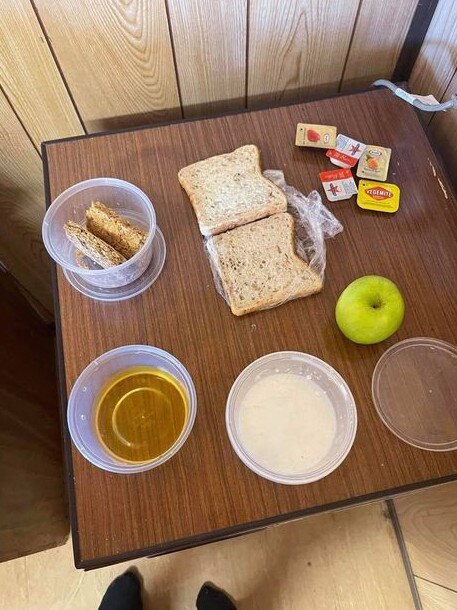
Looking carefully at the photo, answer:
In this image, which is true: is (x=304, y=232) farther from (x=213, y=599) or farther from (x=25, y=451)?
(x=213, y=599)

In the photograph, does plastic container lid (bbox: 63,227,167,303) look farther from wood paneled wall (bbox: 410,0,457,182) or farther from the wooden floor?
the wooden floor

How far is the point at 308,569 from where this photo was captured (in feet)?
4.21

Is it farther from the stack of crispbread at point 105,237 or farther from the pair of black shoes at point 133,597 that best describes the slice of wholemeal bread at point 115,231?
the pair of black shoes at point 133,597

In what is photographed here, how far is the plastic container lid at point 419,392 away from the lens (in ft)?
2.39

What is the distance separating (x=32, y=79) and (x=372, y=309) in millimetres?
727

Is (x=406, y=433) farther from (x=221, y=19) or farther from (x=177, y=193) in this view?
(x=221, y=19)

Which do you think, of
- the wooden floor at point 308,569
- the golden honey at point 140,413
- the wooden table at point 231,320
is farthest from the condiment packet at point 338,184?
the wooden floor at point 308,569

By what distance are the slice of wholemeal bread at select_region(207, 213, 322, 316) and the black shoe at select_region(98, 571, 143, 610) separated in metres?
0.85

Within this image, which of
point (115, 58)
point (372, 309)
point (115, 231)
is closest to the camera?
point (372, 309)

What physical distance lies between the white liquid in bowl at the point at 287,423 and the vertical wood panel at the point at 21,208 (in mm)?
708

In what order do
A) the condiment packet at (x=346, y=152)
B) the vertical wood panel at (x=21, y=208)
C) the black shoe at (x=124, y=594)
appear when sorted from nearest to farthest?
the condiment packet at (x=346, y=152) → the vertical wood panel at (x=21, y=208) → the black shoe at (x=124, y=594)

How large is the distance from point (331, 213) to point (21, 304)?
0.80 meters

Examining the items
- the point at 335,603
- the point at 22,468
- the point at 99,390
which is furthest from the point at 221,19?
the point at 335,603

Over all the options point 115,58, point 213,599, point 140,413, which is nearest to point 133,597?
point 213,599
